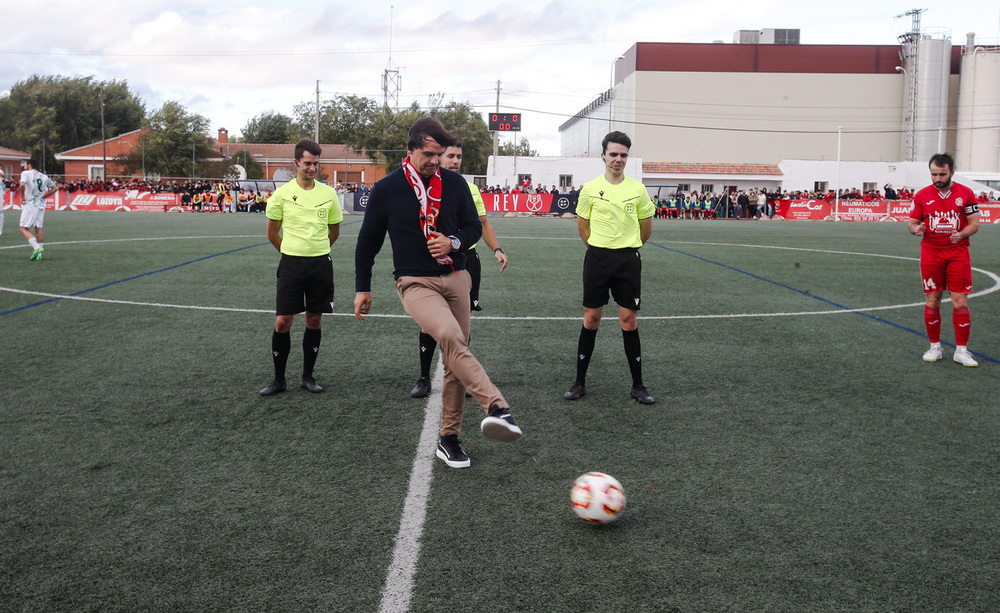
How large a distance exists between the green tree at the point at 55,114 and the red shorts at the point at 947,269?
95.3m

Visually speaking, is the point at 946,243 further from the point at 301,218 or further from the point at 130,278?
the point at 130,278

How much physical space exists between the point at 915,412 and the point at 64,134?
103 metres

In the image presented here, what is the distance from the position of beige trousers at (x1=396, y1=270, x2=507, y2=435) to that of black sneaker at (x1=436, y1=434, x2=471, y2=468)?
43mm

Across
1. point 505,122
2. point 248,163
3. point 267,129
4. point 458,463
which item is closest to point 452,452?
point 458,463

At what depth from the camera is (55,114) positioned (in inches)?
3526

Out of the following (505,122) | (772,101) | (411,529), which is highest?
(772,101)

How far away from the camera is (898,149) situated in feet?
236

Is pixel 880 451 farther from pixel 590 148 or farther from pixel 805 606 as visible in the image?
pixel 590 148

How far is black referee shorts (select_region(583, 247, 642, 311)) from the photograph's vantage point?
20.7 feet

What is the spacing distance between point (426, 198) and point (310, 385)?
2471 mm

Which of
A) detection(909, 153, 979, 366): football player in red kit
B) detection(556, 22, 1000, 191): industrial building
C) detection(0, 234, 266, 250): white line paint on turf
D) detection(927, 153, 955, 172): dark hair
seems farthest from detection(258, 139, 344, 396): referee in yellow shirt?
detection(556, 22, 1000, 191): industrial building

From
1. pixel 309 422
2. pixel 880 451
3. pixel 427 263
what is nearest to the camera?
pixel 427 263

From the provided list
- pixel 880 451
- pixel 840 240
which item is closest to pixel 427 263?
pixel 880 451

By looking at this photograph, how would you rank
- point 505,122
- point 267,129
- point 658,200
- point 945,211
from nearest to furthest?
1. point 945,211
2. point 658,200
3. point 505,122
4. point 267,129
